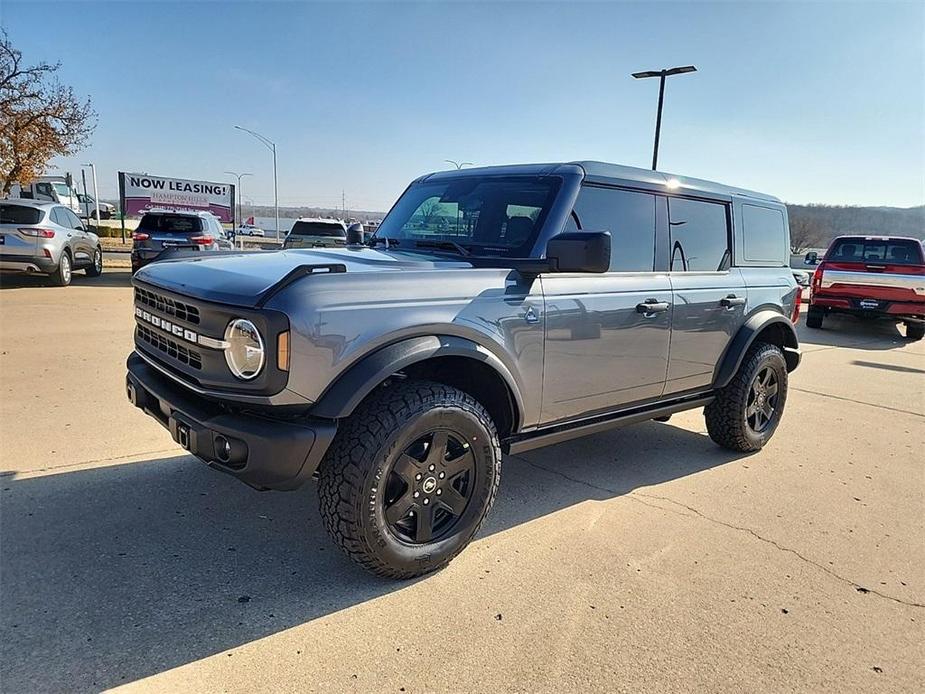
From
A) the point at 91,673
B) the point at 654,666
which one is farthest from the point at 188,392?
the point at 654,666

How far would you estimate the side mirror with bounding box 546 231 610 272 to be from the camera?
9.67ft

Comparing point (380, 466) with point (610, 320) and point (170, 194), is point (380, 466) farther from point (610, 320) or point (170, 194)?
point (170, 194)

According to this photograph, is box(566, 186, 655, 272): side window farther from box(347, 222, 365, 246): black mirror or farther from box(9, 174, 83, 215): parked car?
box(9, 174, 83, 215): parked car

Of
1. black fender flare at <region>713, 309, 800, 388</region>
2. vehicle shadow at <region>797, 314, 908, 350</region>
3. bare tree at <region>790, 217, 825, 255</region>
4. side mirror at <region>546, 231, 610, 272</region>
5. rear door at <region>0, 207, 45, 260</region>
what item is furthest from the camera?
bare tree at <region>790, 217, 825, 255</region>

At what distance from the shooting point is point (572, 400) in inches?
137

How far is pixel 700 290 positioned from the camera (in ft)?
13.7

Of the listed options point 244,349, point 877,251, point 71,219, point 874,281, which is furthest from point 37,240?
point 877,251

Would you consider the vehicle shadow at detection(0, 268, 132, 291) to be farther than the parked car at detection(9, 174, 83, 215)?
No

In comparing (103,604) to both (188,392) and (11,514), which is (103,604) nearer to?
(188,392)

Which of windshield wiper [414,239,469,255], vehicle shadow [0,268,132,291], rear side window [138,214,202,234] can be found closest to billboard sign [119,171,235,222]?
vehicle shadow [0,268,132,291]

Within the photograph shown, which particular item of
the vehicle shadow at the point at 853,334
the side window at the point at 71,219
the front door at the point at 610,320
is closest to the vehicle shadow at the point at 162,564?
the front door at the point at 610,320

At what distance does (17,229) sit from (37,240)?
37 cm

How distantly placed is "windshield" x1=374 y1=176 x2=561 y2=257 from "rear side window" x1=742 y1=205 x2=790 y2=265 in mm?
2096

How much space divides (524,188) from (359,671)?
2602 millimetres
